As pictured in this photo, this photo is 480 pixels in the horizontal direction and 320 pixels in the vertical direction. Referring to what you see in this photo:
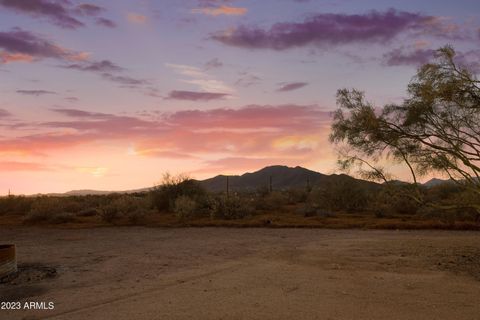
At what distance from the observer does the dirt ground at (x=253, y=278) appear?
864cm

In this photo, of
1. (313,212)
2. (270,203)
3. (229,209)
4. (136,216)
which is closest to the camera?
(136,216)

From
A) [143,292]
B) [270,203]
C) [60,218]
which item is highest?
[270,203]

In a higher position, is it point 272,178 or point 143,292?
point 272,178

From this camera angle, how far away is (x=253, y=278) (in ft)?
37.1

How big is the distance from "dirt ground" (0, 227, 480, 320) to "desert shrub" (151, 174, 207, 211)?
55.4ft

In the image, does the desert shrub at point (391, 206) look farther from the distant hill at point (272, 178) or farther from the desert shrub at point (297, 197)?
the distant hill at point (272, 178)

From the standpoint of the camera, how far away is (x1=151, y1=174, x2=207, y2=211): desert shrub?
36844 mm

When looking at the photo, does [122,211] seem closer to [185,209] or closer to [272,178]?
[185,209]

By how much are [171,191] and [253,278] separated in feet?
87.2

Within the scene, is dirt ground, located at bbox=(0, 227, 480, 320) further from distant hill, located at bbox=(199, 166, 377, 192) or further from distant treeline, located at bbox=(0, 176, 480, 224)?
distant hill, located at bbox=(199, 166, 377, 192)

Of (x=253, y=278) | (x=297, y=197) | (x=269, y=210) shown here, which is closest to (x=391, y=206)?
(x=269, y=210)

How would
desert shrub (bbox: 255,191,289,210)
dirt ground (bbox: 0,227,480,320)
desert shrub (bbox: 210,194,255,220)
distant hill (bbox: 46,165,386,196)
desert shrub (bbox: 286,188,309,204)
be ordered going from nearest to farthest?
dirt ground (bbox: 0,227,480,320)
desert shrub (bbox: 210,194,255,220)
desert shrub (bbox: 255,191,289,210)
desert shrub (bbox: 286,188,309,204)
distant hill (bbox: 46,165,386,196)

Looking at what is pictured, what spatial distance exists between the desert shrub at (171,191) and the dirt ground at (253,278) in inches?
665

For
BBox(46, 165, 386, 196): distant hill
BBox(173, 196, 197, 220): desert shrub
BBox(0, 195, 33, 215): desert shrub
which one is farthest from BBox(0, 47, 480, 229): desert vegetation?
BBox(46, 165, 386, 196): distant hill
